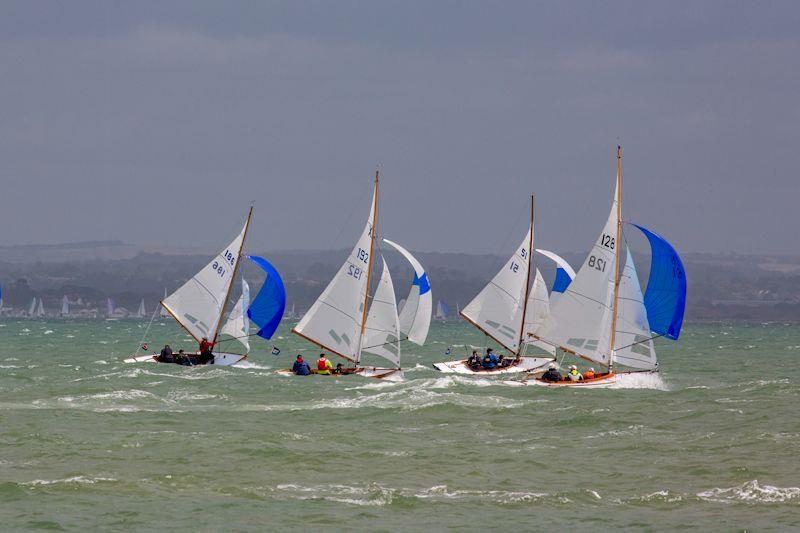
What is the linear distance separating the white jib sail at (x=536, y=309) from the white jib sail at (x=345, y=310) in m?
9.87

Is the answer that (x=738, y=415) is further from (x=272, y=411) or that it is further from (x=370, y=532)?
(x=370, y=532)

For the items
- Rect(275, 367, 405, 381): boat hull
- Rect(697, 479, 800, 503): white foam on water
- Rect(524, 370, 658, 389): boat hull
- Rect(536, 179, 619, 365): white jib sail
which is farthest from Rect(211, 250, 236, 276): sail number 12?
Rect(697, 479, 800, 503): white foam on water

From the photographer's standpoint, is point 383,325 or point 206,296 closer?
point 383,325

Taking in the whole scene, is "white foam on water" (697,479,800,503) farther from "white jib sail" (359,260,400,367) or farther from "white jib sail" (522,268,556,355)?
"white jib sail" (522,268,556,355)

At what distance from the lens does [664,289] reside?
49281 millimetres

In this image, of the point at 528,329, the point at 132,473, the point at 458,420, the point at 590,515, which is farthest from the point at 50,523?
the point at 528,329

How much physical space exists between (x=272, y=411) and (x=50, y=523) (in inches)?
708

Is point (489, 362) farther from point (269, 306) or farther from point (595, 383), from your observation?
point (269, 306)

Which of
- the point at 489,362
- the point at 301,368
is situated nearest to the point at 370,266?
the point at 301,368

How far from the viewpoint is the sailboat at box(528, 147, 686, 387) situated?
4947cm

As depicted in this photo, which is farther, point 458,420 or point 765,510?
point 458,420

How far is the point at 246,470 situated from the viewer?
2916 centimetres

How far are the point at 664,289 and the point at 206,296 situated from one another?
72.4 ft

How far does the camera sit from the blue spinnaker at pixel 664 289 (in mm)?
48594
